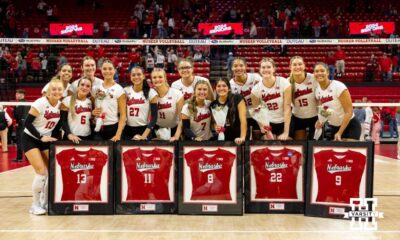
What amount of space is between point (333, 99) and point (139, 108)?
2349 mm

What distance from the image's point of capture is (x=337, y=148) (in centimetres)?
614

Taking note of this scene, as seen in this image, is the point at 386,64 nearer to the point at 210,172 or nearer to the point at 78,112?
the point at 210,172

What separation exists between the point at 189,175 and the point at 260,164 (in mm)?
845

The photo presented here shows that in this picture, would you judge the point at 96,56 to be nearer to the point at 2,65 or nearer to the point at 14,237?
the point at 2,65

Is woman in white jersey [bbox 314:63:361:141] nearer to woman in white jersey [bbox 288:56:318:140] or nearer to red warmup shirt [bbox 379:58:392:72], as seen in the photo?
woman in white jersey [bbox 288:56:318:140]

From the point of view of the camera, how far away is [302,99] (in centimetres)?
679

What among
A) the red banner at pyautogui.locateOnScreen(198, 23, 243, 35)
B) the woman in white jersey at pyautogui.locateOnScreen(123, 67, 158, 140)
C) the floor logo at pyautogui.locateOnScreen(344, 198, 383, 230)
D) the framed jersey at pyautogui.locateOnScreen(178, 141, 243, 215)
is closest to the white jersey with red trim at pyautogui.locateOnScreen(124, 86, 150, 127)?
the woman in white jersey at pyautogui.locateOnScreen(123, 67, 158, 140)

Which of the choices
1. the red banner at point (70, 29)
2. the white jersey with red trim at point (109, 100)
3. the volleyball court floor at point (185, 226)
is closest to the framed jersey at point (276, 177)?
the volleyball court floor at point (185, 226)

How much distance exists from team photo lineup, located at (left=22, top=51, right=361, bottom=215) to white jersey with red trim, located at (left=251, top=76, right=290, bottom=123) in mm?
12

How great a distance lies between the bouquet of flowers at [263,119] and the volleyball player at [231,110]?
35 cm

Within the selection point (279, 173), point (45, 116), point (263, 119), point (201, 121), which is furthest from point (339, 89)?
point (45, 116)

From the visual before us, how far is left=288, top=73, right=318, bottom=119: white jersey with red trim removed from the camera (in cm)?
672

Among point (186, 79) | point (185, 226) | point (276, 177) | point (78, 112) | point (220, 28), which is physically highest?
point (220, 28)

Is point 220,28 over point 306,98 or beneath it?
over
